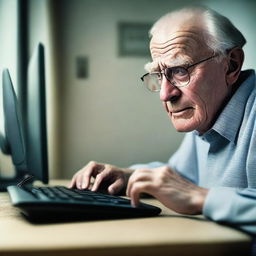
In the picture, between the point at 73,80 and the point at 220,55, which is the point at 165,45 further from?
the point at 73,80

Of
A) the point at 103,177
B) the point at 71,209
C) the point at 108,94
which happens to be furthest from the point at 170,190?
the point at 108,94

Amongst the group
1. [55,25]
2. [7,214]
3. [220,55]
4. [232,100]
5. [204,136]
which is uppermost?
[55,25]

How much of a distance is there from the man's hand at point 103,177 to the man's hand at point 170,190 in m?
0.38

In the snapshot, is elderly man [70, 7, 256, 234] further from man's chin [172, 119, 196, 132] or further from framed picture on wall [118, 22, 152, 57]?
framed picture on wall [118, 22, 152, 57]

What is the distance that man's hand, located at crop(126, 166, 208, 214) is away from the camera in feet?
2.32

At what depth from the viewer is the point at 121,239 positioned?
0.55 metres

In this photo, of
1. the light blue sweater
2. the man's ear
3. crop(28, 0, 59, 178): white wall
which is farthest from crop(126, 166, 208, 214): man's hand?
crop(28, 0, 59, 178): white wall

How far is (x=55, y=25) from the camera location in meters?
2.73

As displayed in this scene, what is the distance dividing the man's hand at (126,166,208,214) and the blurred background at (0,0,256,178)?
2011 mm

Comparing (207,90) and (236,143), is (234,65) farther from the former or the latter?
(236,143)

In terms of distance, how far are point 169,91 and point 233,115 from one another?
21cm

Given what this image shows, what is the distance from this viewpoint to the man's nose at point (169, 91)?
3.84 feet

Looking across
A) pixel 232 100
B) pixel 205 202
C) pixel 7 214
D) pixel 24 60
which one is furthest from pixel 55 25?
pixel 205 202

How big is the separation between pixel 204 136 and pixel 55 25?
1.88 meters
